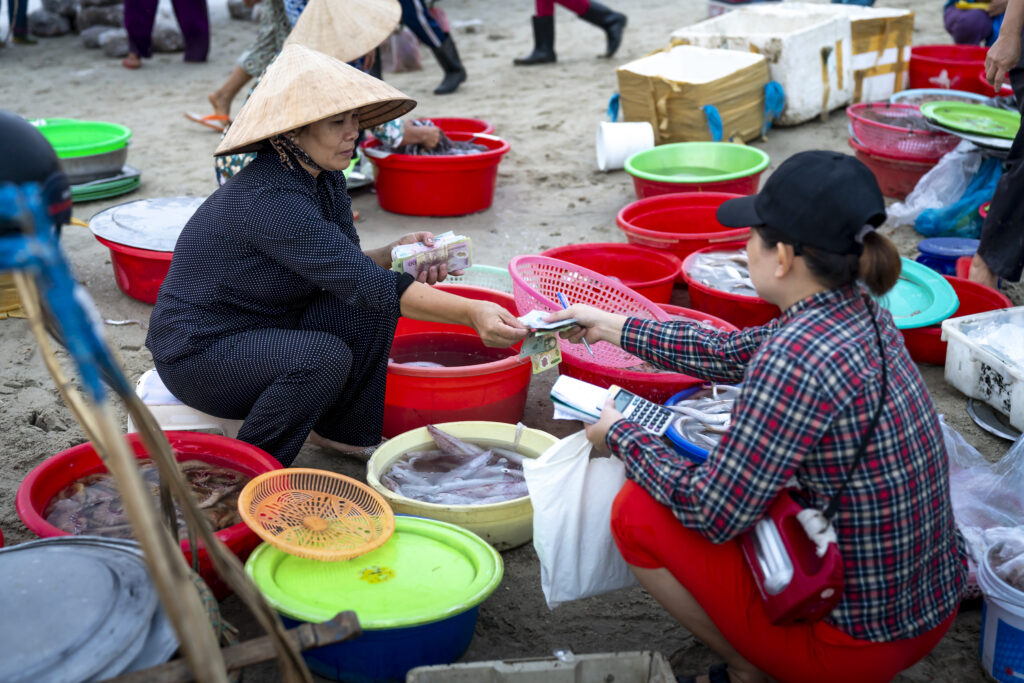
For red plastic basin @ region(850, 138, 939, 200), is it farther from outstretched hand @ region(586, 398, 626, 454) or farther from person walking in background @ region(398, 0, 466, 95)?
outstretched hand @ region(586, 398, 626, 454)

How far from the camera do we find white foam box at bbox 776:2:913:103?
6570 millimetres

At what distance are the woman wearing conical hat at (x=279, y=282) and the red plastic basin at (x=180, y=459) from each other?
96 mm

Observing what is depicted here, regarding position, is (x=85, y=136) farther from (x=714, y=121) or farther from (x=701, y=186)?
(x=714, y=121)

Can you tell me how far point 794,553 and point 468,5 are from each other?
1057 cm

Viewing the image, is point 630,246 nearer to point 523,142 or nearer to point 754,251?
point 754,251

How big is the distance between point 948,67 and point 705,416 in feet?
16.6

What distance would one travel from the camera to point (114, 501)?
99.5 inches

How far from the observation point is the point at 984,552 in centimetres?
221

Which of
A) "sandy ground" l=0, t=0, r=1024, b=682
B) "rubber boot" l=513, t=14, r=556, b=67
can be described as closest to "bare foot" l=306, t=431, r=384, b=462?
"sandy ground" l=0, t=0, r=1024, b=682

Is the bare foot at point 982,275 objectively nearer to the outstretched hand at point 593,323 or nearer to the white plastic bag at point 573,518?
the outstretched hand at point 593,323

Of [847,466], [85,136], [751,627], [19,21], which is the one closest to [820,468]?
[847,466]

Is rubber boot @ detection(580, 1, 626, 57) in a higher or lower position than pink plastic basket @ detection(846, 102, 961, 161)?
higher

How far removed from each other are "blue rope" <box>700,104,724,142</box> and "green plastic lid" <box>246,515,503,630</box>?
401 cm

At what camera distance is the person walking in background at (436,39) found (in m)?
7.09
